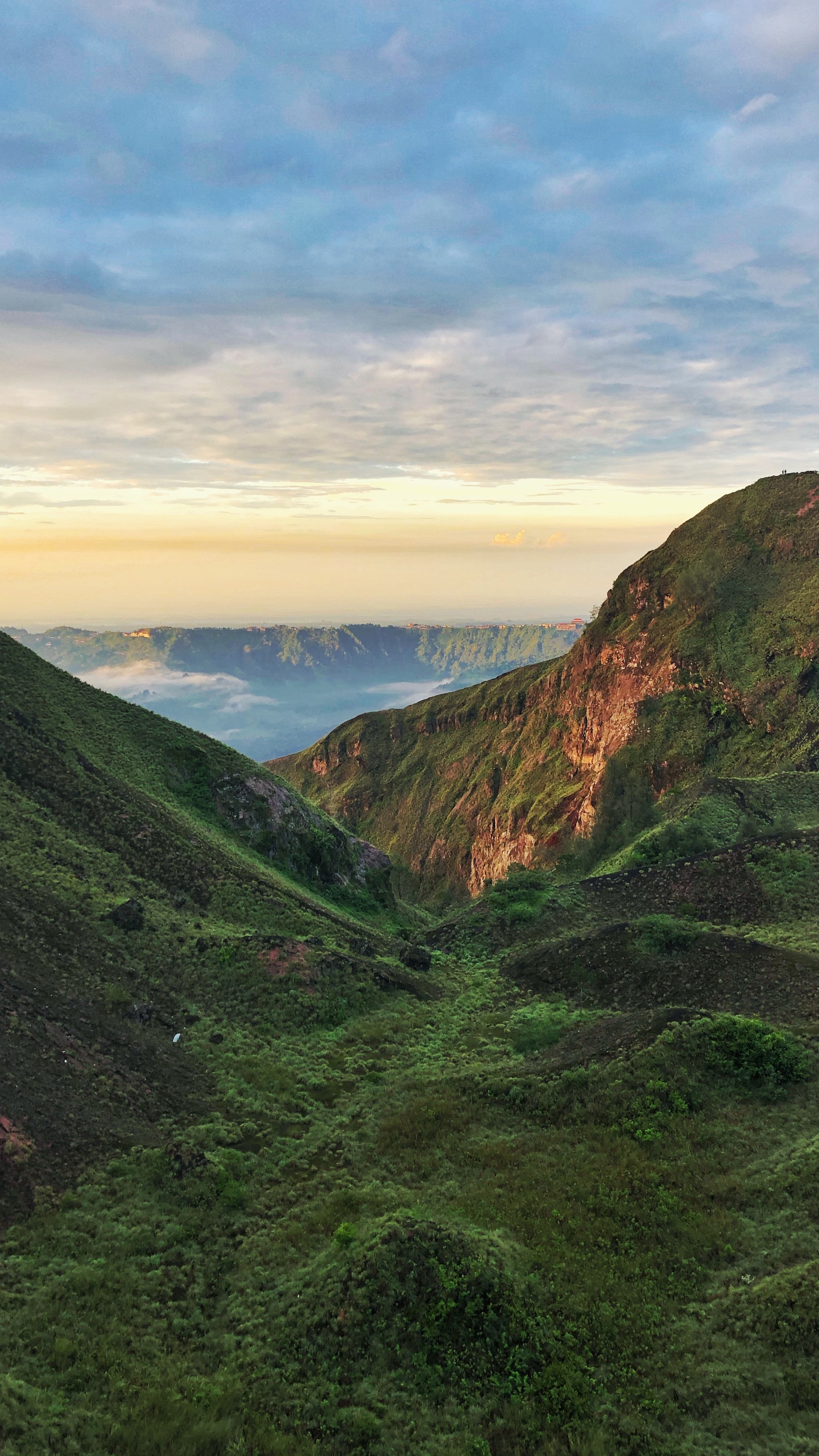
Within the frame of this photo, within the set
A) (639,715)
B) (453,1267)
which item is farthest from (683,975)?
(639,715)

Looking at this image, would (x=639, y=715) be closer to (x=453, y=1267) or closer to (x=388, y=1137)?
(x=388, y=1137)

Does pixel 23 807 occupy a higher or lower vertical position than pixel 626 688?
lower

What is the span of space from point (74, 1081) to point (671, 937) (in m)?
26.6

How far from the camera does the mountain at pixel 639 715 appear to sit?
249 ft

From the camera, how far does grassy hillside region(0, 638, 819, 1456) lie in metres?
13.5

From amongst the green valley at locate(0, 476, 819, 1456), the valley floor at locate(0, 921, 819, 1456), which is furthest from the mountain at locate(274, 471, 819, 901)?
the valley floor at locate(0, 921, 819, 1456)

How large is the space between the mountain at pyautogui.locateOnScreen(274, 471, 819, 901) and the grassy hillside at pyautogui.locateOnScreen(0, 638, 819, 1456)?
120ft

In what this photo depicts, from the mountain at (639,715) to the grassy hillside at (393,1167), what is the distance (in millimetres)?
36624

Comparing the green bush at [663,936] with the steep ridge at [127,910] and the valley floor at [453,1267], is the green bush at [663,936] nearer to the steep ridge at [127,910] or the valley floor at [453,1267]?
the valley floor at [453,1267]

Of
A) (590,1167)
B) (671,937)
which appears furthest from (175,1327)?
(671,937)

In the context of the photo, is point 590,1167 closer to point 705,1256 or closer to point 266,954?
point 705,1256

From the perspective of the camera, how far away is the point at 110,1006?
27828 millimetres

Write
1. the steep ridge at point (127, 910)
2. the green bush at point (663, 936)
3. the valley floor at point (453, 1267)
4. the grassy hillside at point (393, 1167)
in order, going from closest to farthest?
the valley floor at point (453, 1267) < the grassy hillside at point (393, 1167) < the steep ridge at point (127, 910) < the green bush at point (663, 936)

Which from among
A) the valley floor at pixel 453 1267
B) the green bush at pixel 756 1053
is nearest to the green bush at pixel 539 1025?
the valley floor at pixel 453 1267
